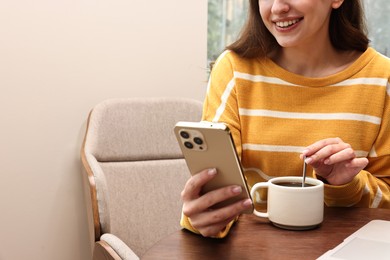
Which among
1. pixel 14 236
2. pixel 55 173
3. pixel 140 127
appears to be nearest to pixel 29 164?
pixel 55 173

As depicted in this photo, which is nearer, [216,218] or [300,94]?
[216,218]

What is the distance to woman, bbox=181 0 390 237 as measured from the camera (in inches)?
53.2

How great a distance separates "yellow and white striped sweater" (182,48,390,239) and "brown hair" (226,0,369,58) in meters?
0.08

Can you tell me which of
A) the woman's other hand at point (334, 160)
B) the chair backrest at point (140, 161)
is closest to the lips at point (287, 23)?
the woman's other hand at point (334, 160)

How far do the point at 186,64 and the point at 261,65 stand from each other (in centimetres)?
95

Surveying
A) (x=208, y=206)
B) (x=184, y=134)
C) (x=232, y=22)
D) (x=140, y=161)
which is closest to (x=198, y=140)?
(x=184, y=134)

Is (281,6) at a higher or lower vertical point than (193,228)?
higher

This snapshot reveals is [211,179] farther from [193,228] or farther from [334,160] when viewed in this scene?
[334,160]

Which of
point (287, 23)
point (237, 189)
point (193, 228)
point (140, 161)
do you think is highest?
point (287, 23)

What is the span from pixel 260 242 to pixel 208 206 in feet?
0.39

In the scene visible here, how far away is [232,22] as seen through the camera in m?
2.66

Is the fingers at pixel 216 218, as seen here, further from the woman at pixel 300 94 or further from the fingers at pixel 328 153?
the woman at pixel 300 94

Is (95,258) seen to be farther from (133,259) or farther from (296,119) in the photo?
(296,119)

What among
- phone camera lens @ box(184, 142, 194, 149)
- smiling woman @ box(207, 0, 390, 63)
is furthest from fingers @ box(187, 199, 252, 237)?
smiling woman @ box(207, 0, 390, 63)
